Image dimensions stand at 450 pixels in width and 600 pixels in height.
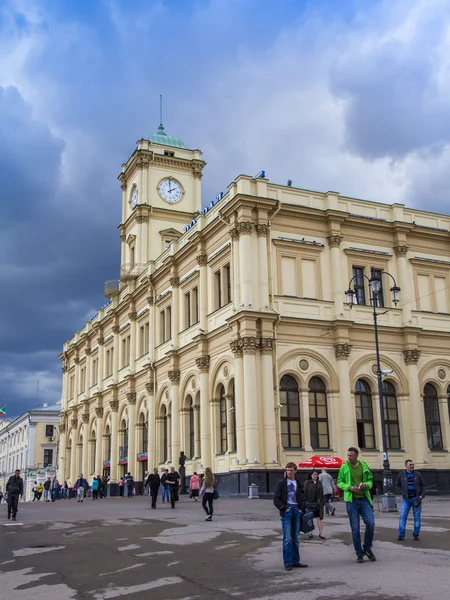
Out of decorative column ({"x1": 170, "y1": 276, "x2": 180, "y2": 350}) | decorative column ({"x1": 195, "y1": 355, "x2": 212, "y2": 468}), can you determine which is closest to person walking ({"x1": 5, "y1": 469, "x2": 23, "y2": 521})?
decorative column ({"x1": 195, "y1": 355, "x2": 212, "y2": 468})

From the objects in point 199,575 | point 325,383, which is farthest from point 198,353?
point 199,575

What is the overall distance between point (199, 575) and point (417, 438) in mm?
28804

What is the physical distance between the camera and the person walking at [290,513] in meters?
10.2

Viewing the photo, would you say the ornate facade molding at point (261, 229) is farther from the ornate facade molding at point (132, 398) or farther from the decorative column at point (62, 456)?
the decorative column at point (62, 456)

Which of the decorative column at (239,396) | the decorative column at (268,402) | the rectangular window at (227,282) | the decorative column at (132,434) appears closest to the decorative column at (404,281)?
the decorative column at (268,402)

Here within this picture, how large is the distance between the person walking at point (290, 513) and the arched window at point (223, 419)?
83.3 ft

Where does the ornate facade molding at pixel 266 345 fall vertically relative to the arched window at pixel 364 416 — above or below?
above

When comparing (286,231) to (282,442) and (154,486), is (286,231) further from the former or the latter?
(154,486)

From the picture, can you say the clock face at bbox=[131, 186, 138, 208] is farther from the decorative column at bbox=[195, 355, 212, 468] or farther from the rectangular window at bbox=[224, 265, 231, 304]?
the decorative column at bbox=[195, 355, 212, 468]

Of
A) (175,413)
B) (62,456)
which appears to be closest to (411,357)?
(175,413)

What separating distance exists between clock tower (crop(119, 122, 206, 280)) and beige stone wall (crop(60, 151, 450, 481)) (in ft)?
28.0

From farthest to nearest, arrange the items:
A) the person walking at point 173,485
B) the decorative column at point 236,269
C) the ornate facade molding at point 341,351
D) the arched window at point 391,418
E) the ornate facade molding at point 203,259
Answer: the ornate facade molding at point 203,259
the arched window at point 391,418
the ornate facade molding at point 341,351
the decorative column at point 236,269
the person walking at point 173,485

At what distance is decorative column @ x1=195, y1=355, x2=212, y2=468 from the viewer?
36375mm

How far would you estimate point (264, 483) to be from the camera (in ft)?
104
